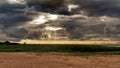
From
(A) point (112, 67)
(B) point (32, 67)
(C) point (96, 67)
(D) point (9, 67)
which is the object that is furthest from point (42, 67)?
(A) point (112, 67)

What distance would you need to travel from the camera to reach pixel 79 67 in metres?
34.8

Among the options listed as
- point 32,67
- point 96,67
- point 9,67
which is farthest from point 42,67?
point 96,67

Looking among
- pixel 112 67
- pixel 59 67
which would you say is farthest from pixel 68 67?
pixel 112 67

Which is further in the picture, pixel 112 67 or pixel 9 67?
pixel 112 67

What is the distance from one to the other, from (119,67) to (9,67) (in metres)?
12.8

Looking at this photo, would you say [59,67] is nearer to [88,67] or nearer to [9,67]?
[88,67]

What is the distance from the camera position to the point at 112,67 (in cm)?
3600

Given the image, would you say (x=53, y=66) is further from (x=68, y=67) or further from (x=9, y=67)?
(x=9, y=67)

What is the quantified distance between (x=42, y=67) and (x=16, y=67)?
9.59ft

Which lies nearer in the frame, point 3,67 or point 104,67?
point 3,67

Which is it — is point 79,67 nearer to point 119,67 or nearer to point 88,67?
point 88,67

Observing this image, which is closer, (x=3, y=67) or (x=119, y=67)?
(x=3, y=67)

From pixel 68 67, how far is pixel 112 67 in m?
5.51

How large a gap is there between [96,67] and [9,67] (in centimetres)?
993
